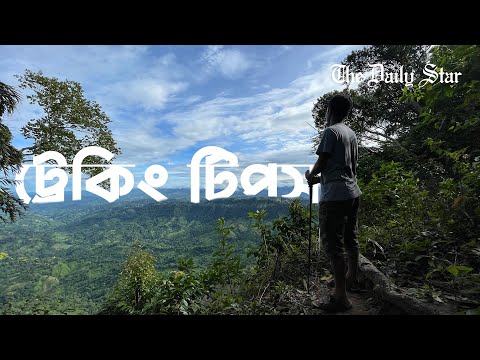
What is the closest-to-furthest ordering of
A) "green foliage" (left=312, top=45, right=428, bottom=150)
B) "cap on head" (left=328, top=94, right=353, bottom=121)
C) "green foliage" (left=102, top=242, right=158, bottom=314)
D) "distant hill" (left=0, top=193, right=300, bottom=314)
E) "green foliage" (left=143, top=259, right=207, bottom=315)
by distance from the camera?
"cap on head" (left=328, top=94, right=353, bottom=121) < "green foliage" (left=143, top=259, right=207, bottom=315) < "green foliage" (left=102, top=242, right=158, bottom=314) < "green foliage" (left=312, top=45, right=428, bottom=150) < "distant hill" (left=0, top=193, right=300, bottom=314)

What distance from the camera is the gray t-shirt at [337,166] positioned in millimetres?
1963

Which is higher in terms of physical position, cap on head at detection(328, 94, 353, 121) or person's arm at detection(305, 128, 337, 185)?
cap on head at detection(328, 94, 353, 121)

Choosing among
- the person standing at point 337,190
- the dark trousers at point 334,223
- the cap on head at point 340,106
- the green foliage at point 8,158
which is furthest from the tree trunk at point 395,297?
the green foliage at point 8,158

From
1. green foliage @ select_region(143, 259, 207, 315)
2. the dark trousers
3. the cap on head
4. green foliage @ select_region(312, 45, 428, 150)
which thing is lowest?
green foliage @ select_region(143, 259, 207, 315)

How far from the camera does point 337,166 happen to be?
199cm

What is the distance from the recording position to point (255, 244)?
368cm

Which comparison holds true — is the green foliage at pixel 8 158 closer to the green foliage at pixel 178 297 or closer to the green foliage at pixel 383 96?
the green foliage at pixel 178 297

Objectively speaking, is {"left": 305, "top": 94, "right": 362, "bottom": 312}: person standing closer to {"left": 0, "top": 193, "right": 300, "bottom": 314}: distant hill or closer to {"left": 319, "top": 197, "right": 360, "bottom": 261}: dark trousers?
{"left": 319, "top": 197, "right": 360, "bottom": 261}: dark trousers

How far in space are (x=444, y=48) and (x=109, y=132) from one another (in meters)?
10.4

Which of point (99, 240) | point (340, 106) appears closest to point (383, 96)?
point (340, 106)

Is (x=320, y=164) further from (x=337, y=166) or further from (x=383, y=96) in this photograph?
(x=383, y=96)

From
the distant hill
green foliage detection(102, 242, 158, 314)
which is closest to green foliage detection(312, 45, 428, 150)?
green foliage detection(102, 242, 158, 314)

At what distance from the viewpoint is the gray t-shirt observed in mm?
1963
